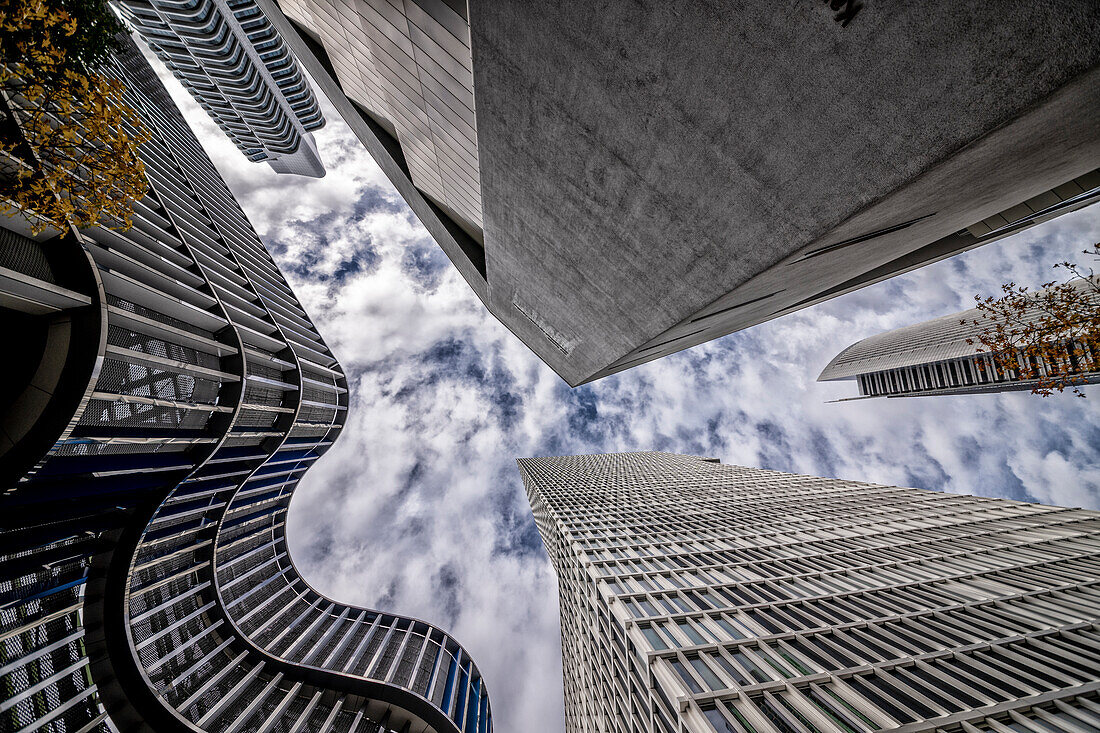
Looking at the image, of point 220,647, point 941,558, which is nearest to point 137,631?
point 220,647

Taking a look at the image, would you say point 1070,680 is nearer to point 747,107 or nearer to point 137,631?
point 747,107

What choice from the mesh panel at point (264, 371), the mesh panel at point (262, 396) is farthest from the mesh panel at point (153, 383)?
the mesh panel at point (264, 371)

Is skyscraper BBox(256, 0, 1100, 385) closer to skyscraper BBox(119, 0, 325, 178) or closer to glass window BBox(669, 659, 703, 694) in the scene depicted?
glass window BBox(669, 659, 703, 694)

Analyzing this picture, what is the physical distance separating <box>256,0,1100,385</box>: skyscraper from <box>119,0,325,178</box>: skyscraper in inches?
3963

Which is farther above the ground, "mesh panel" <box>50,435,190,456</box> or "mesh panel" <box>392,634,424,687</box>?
"mesh panel" <box>50,435,190,456</box>

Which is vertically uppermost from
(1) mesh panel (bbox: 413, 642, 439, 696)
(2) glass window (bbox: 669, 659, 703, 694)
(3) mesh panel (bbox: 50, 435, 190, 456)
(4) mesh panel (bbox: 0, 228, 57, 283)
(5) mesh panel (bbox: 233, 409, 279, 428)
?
(4) mesh panel (bbox: 0, 228, 57, 283)

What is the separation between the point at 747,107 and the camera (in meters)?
4.42

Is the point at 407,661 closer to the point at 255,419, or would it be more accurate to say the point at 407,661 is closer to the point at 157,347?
the point at 255,419

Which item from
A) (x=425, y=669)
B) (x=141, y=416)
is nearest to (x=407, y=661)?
(x=425, y=669)

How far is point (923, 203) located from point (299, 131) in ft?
474

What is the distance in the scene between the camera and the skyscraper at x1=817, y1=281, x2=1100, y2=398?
75750mm

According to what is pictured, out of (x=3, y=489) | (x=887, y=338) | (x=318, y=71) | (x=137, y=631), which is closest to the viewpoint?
(x=3, y=489)

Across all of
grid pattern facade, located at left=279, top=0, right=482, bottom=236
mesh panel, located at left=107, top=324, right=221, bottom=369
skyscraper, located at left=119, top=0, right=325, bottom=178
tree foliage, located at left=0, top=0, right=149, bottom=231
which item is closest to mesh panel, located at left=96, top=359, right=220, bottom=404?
mesh panel, located at left=107, top=324, right=221, bottom=369

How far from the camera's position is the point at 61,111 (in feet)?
24.2
